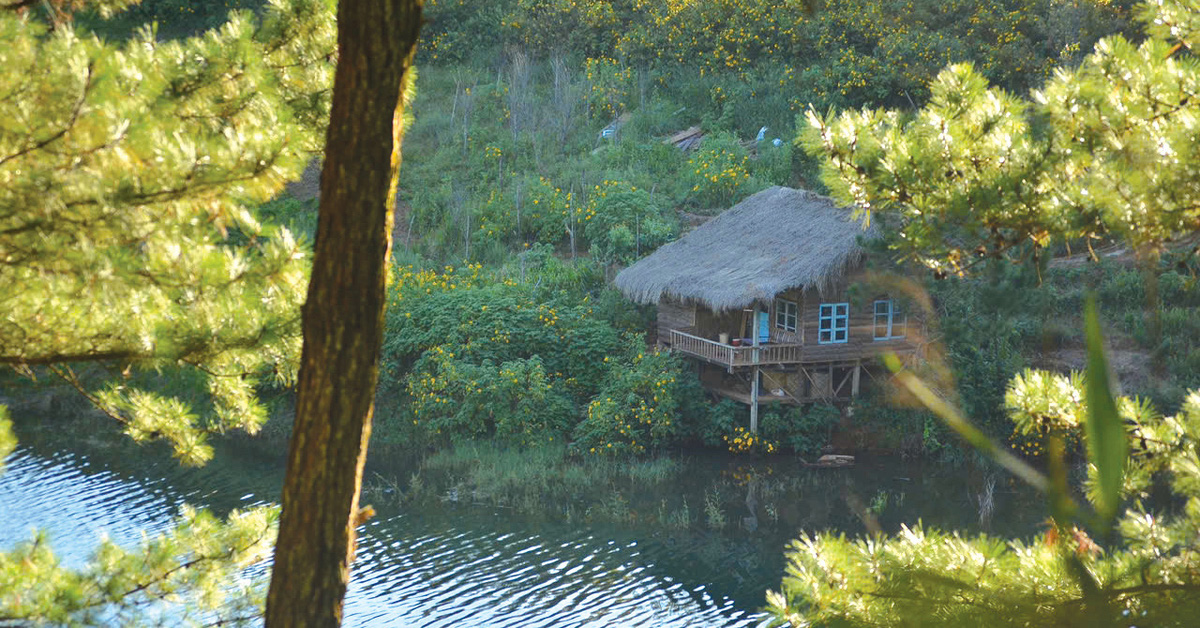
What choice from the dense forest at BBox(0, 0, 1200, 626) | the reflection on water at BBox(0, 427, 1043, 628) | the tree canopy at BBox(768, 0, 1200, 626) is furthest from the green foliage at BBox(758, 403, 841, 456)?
the tree canopy at BBox(768, 0, 1200, 626)

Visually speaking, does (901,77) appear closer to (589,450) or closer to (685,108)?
(685,108)

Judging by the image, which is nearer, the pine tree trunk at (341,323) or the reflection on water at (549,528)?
the pine tree trunk at (341,323)

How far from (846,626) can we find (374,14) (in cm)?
233

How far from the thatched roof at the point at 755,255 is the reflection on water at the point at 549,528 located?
252cm

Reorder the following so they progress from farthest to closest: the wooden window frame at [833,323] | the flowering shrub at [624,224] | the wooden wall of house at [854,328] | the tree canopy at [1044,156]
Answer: the flowering shrub at [624,224], the wooden window frame at [833,323], the wooden wall of house at [854,328], the tree canopy at [1044,156]

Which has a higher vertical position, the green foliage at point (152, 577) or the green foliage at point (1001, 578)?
the green foliage at point (1001, 578)

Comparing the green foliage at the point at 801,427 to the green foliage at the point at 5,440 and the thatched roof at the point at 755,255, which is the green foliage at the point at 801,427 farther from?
the green foliage at the point at 5,440

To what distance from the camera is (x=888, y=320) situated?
1677cm

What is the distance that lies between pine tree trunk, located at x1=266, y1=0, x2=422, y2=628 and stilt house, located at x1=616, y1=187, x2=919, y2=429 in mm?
12243

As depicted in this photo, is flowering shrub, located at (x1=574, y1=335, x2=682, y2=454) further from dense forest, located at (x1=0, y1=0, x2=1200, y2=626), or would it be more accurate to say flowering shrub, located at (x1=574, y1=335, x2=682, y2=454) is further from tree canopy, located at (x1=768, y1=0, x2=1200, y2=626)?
tree canopy, located at (x1=768, y1=0, x2=1200, y2=626)

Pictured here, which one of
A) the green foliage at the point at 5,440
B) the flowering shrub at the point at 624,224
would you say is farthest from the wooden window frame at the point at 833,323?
the green foliage at the point at 5,440

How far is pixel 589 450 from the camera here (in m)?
16.0

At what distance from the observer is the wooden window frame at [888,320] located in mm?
16656

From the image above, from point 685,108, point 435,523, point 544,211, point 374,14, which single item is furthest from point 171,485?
point 685,108
